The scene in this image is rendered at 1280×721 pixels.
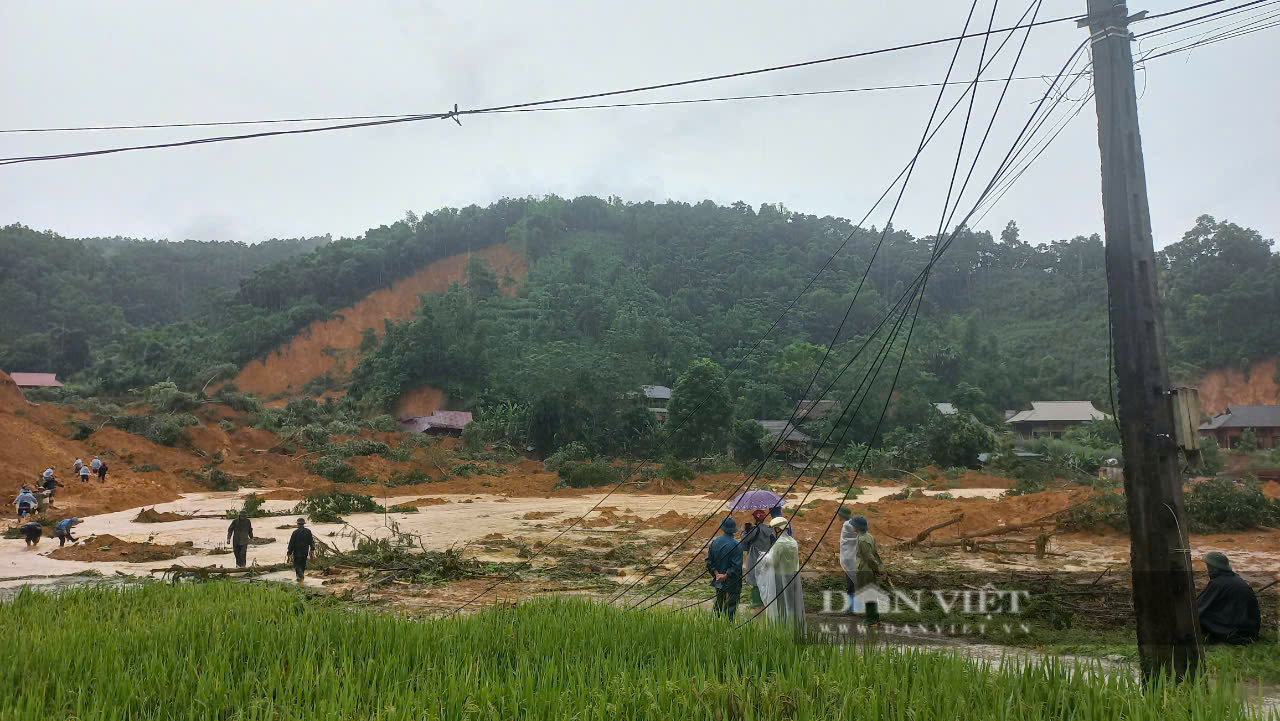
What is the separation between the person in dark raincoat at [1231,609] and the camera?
23.5ft

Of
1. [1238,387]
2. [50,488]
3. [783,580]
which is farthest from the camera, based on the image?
[1238,387]

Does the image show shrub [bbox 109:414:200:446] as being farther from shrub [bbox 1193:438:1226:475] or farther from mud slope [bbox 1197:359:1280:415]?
mud slope [bbox 1197:359:1280:415]

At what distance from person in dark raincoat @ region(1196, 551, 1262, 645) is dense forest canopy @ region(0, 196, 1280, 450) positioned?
37.2 m

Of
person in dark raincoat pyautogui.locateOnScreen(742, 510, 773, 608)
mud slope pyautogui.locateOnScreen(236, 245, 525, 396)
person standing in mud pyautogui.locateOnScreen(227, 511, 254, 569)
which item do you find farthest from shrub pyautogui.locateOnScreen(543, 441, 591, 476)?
mud slope pyautogui.locateOnScreen(236, 245, 525, 396)

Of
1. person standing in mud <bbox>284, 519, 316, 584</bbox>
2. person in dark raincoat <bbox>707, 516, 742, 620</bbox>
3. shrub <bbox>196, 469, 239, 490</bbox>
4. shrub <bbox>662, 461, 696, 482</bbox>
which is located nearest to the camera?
Answer: person in dark raincoat <bbox>707, 516, 742, 620</bbox>

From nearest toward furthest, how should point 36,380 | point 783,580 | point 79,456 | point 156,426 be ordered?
point 783,580 < point 79,456 < point 156,426 < point 36,380

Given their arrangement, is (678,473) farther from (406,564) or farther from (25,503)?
(25,503)

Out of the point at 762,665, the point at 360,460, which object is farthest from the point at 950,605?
the point at 360,460

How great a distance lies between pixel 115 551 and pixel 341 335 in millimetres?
61421

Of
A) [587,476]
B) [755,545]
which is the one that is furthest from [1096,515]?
[587,476]

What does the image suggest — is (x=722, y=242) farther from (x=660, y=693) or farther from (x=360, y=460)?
(x=660, y=693)

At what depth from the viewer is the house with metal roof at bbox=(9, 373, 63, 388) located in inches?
2260

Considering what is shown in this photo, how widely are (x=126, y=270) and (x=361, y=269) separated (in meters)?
26.4

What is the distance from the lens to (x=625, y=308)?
74062 mm
